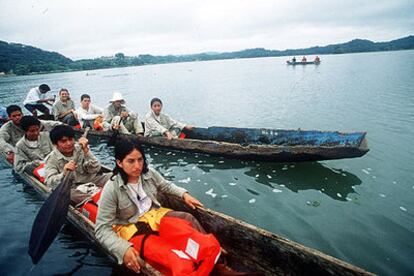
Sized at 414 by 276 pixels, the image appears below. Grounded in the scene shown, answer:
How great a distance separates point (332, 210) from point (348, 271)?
3.09 m

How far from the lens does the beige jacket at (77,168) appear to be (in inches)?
176

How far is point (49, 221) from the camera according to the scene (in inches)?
144

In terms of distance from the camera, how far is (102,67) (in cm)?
12456

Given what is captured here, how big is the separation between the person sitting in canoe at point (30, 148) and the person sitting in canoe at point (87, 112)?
14.8ft

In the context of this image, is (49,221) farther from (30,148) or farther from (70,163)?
(30,148)

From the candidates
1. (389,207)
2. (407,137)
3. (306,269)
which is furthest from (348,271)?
(407,137)

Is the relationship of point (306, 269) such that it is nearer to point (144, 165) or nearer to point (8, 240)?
point (144, 165)

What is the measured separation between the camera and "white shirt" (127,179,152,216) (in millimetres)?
3332

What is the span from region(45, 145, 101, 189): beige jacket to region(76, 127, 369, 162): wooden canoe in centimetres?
350

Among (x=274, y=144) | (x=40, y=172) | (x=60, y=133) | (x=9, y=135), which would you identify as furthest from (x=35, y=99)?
(x=274, y=144)

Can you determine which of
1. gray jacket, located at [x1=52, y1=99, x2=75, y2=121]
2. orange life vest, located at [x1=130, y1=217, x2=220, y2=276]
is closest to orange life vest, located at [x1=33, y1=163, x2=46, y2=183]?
orange life vest, located at [x1=130, y1=217, x2=220, y2=276]

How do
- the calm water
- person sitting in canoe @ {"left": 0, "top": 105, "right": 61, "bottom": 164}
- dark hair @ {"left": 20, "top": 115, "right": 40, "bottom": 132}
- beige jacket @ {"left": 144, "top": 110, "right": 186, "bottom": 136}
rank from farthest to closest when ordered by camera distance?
beige jacket @ {"left": 144, "top": 110, "right": 186, "bottom": 136}, person sitting in canoe @ {"left": 0, "top": 105, "right": 61, "bottom": 164}, dark hair @ {"left": 20, "top": 115, "right": 40, "bottom": 132}, the calm water

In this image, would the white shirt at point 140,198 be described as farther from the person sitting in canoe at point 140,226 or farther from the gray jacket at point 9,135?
the gray jacket at point 9,135

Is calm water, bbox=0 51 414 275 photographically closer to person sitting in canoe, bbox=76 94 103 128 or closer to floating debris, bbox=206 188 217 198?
floating debris, bbox=206 188 217 198
